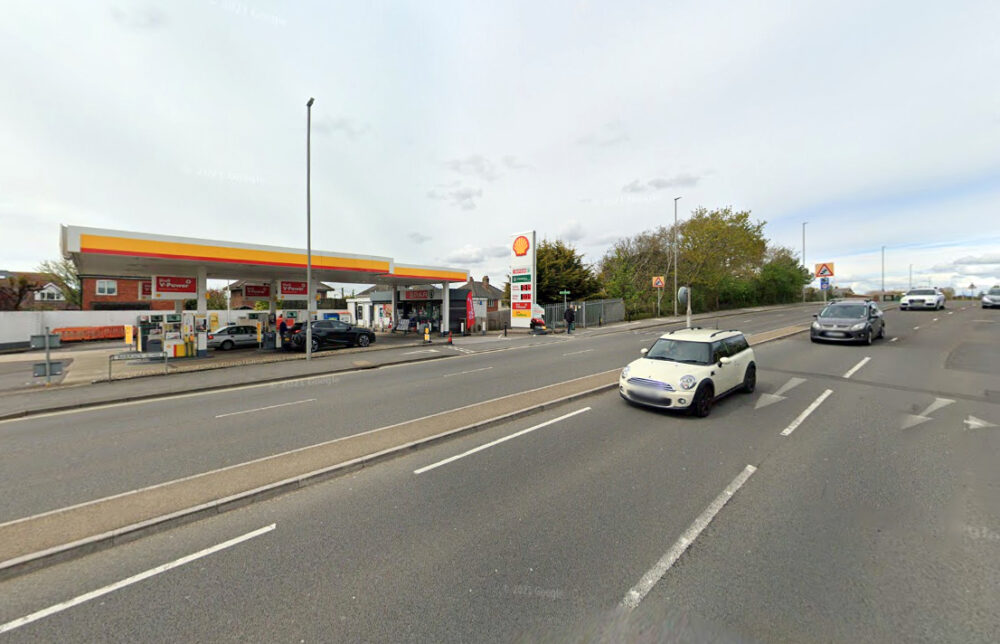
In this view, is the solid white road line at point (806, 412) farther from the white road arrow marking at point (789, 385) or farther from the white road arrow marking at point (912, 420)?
the white road arrow marking at point (912, 420)

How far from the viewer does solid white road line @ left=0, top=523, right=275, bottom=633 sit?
277 cm

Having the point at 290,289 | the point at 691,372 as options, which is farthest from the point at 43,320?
the point at 691,372

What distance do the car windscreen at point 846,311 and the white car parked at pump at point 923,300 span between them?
880 inches

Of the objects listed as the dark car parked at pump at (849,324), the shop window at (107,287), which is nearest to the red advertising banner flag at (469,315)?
the dark car parked at pump at (849,324)

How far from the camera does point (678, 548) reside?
351 centimetres

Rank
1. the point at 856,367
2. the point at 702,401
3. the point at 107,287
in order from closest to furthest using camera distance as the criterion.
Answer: the point at 702,401 < the point at 856,367 < the point at 107,287

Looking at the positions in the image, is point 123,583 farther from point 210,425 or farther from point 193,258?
point 193,258

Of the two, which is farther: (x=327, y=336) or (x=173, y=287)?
(x=327, y=336)

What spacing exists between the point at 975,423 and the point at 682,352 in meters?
4.77

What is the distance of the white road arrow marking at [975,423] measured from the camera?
6531 millimetres

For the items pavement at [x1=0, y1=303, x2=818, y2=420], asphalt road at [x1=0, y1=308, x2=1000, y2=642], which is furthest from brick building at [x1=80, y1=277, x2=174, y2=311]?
asphalt road at [x1=0, y1=308, x2=1000, y2=642]

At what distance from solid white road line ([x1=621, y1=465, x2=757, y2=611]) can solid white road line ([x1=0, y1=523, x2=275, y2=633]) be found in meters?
3.50

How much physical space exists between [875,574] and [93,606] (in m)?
6.11

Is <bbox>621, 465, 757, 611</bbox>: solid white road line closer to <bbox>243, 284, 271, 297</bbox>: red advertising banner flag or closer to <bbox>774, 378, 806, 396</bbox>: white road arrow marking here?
<bbox>774, 378, 806, 396</bbox>: white road arrow marking
